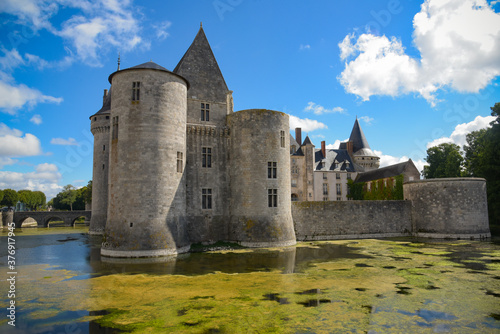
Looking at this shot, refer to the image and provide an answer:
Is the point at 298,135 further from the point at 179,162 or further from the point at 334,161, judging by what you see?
the point at 179,162

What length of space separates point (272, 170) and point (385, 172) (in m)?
30.4

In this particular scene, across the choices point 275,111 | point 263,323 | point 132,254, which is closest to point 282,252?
point 132,254

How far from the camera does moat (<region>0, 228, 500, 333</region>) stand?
24.9ft

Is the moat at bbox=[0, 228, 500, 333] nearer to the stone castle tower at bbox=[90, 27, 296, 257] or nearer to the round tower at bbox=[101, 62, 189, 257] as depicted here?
the round tower at bbox=[101, 62, 189, 257]

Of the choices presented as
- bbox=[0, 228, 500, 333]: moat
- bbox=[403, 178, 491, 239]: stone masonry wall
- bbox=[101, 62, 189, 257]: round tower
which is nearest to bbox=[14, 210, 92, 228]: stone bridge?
bbox=[0, 228, 500, 333]: moat

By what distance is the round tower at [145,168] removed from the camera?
17.5 meters

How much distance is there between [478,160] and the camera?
3173 centimetres

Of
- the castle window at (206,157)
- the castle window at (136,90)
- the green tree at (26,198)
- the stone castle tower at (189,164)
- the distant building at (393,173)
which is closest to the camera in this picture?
the stone castle tower at (189,164)

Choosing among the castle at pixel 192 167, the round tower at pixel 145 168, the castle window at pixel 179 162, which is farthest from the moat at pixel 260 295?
the castle window at pixel 179 162

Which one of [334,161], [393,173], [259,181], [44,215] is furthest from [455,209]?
[44,215]

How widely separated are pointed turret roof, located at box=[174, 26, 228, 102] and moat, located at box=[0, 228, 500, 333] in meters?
11.8

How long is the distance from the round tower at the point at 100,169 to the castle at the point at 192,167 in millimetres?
11455

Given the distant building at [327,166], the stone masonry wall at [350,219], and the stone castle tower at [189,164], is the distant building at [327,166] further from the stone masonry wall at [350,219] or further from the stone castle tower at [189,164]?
the stone castle tower at [189,164]

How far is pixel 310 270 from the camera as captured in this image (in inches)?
547
